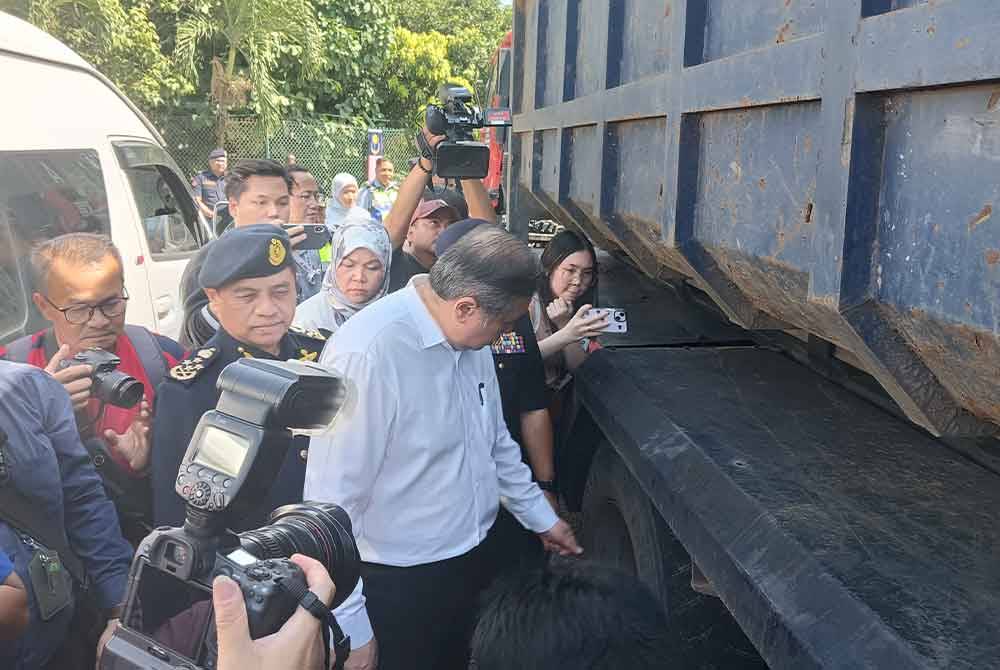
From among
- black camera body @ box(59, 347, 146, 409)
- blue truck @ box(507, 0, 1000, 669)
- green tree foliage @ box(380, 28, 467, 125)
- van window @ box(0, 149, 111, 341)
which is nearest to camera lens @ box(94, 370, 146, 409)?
black camera body @ box(59, 347, 146, 409)

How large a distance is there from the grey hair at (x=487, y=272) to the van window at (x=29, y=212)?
112 cm

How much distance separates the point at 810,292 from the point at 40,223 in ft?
7.59

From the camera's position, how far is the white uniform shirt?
2176mm

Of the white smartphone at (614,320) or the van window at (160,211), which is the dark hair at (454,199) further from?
the white smartphone at (614,320)

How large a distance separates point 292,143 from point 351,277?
49.1 feet

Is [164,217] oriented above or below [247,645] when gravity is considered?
above

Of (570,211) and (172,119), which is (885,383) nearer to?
(570,211)

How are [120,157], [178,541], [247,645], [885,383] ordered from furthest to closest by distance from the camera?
1. [120,157]
2. [885,383]
3. [178,541]
4. [247,645]

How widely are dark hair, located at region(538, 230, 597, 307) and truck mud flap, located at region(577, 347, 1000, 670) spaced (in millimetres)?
1166

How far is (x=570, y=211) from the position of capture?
3545mm

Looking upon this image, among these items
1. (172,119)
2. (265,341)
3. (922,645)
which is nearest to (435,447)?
(265,341)

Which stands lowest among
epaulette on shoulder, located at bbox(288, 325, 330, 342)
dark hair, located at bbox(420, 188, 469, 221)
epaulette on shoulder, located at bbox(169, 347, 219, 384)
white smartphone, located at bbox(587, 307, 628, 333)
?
epaulette on shoulder, located at bbox(169, 347, 219, 384)

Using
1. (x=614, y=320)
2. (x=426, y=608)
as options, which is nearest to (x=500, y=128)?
(x=614, y=320)

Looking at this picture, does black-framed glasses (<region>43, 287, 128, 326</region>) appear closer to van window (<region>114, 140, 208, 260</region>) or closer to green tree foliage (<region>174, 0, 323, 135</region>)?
van window (<region>114, 140, 208, 260</region>)
